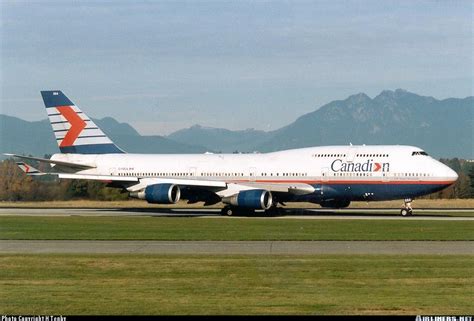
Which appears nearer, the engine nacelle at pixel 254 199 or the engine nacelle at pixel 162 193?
the engine nacelle at pixel 254 199

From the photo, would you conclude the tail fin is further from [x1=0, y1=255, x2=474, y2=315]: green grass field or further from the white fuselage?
[x1=0, y1=255, x2=474, y2=315]: green grass field

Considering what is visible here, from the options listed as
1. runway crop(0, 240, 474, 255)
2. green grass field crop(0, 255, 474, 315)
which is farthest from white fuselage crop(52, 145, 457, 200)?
green grass field crop(0, 255, 474, 315)

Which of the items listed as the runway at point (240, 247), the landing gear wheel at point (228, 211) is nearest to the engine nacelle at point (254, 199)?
the landing gear wheel at point (228, 211)

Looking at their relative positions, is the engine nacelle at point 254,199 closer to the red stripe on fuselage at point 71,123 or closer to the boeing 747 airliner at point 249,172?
the boeing 747 airliner at point 249,172

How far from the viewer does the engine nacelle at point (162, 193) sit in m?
60.5

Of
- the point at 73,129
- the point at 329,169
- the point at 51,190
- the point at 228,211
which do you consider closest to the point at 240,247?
the point at 329,169

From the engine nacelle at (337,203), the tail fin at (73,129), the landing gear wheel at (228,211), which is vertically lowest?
the landing gear wheel at (228,211)

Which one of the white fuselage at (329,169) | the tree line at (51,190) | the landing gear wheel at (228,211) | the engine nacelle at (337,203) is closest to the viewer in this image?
the white fuselage at (329,169)

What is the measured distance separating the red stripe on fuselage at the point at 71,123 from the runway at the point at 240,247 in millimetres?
33588

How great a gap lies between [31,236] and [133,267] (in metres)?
14.1

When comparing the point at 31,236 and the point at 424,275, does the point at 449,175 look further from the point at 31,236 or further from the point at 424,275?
the point at 424,275

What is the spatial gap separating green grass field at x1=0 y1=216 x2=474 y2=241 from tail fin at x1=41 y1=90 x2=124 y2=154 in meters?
15.9

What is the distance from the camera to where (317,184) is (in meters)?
59.5

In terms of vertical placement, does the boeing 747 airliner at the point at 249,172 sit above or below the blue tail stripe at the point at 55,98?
below
